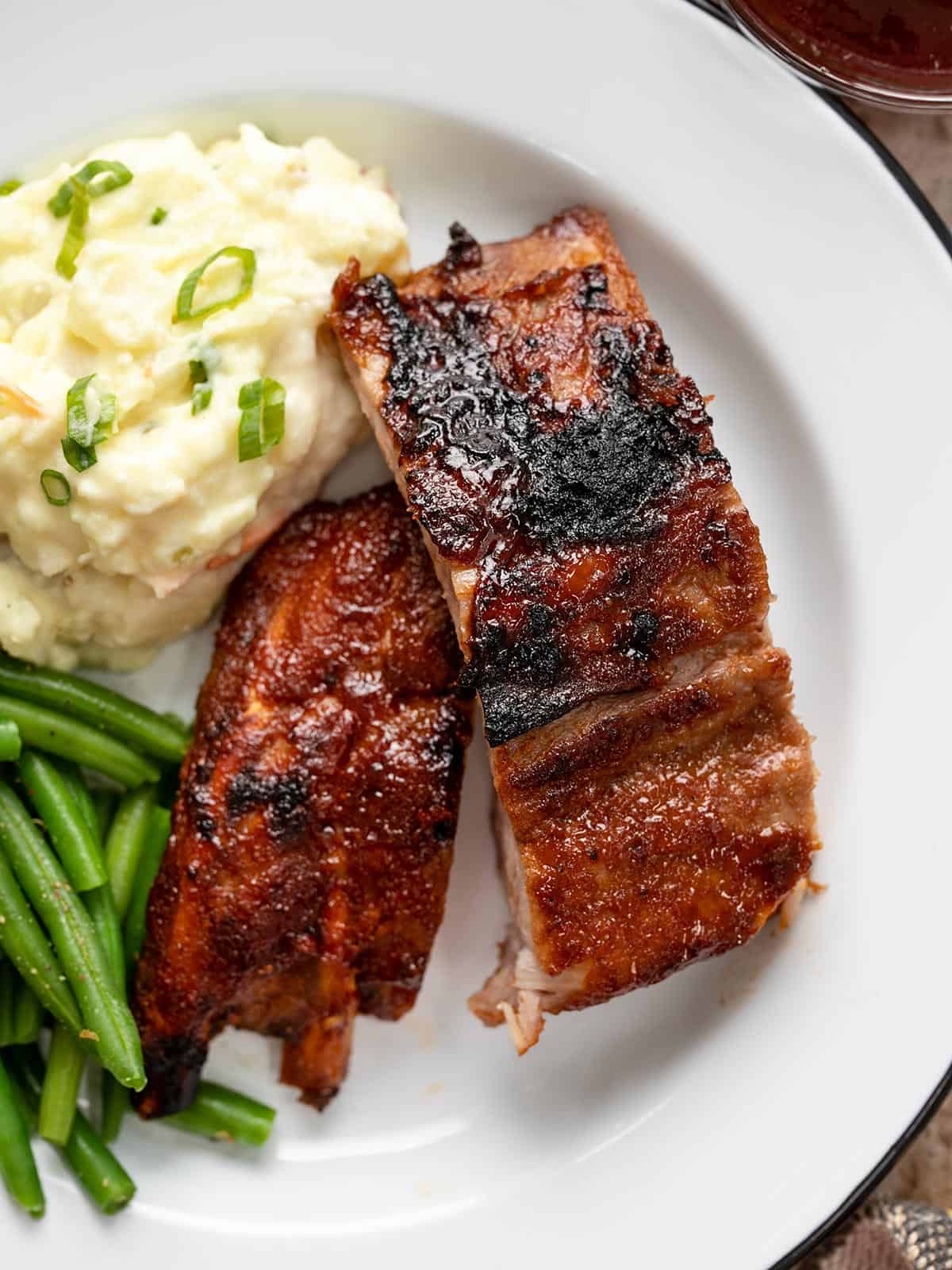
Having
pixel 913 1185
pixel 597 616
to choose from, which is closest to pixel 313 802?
pixel 597 616

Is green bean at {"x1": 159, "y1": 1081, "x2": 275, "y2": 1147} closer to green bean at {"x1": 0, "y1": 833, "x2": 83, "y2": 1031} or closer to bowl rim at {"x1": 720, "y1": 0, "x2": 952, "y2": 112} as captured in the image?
green bean at {"x1": 0, "y1": 833, "x2": 83, "y2": 1031}

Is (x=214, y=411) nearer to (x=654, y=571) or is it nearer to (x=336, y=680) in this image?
(x=336, y=680)

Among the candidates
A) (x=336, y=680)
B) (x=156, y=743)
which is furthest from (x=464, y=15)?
(x=156, y=743)

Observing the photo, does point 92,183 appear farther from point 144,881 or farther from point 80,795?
point 144,881

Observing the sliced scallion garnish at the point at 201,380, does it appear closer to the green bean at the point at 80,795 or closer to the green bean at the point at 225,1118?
the green bean at the point at 80,795

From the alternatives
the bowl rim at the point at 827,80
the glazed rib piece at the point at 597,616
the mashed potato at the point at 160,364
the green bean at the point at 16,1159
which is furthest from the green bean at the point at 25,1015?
the bowl rim at the point at 827,80

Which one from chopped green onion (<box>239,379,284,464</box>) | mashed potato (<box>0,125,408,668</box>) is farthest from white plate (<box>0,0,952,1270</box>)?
chopped green onion (<box>239,379,284,464</box>)
